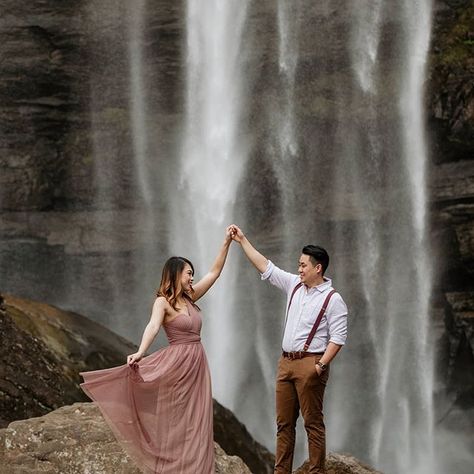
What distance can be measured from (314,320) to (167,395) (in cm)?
132

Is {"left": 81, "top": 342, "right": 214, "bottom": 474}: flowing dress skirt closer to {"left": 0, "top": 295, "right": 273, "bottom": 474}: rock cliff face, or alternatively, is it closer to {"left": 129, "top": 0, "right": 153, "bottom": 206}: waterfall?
{"left": 0, "top": 295, "right": 273, "bottom": 474}: rock cliff face

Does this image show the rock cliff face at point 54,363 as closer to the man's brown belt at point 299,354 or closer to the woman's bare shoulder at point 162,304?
the woman's bare shoulder at point 162,304

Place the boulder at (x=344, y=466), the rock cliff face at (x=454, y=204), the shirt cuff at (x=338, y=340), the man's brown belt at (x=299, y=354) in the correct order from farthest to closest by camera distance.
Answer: the rock cliff face at (x=454, y=204), the boulder at (x=344, y=466), the man's brown belt at (x=299, y=354), the shirt cuff at (x=338, y=340)

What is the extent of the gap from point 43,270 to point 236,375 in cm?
578

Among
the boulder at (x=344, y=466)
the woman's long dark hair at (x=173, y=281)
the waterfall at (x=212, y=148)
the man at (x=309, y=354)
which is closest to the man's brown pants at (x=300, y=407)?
the man at (x=309, y=354)

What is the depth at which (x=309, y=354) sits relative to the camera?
Result: 23.4 ft

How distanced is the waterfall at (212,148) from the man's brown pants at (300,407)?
14.9 metres

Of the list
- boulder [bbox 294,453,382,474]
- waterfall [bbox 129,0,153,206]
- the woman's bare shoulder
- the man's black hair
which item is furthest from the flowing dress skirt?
waterfall [bbox 129,0,153,206]

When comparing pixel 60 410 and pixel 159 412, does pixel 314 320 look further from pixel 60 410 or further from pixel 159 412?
pixel 60 410

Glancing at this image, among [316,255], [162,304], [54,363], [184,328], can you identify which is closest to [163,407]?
[184,328]

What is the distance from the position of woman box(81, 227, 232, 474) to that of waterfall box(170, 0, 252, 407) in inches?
598

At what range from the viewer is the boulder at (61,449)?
278 inches

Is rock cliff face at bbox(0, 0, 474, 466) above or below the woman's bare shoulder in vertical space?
above

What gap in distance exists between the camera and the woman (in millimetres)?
6750
